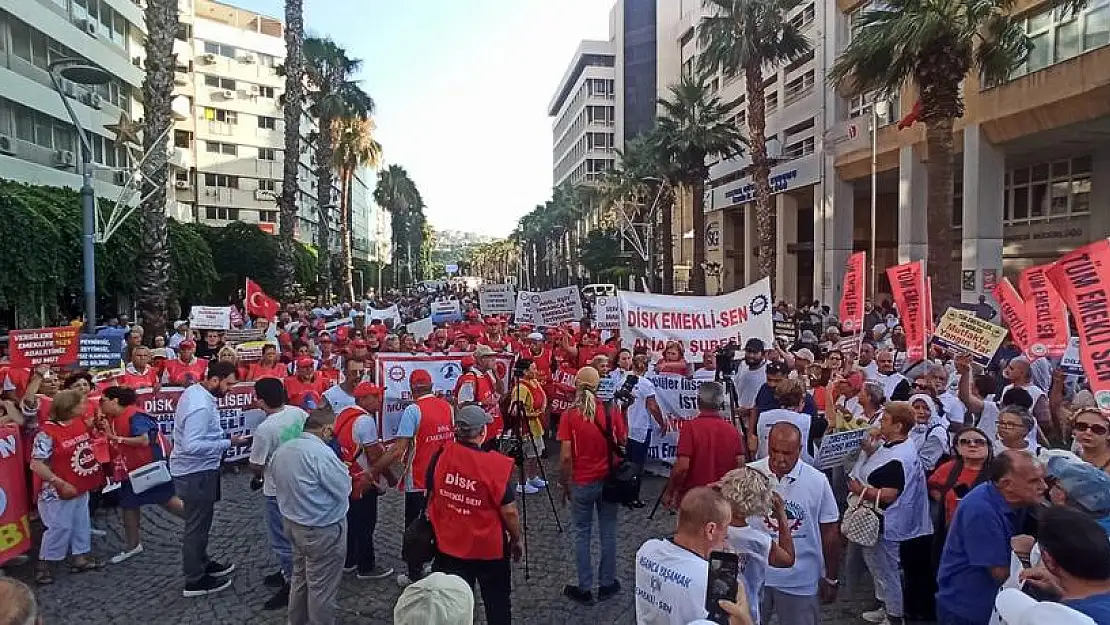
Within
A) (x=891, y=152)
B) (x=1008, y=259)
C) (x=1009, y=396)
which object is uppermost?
(x=891, y=152)

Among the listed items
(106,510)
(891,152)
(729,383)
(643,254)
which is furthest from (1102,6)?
(643,254)

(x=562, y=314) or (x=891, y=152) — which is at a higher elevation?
(x=891, y=152)

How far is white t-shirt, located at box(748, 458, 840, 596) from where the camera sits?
415 centimetres

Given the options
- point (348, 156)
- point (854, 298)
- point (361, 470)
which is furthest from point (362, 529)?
point (348, 156)

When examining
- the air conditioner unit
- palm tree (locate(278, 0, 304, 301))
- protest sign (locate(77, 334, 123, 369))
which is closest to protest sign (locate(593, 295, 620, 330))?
protest sign (locate(77, 334, 123, 369))

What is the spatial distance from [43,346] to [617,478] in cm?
735

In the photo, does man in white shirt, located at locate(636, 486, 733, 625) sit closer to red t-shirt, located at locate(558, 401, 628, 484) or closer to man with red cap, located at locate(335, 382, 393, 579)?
red t-shirt, located at locate(558, 401, 628, 484)

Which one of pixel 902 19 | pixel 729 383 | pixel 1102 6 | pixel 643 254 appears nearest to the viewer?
pixel 729 383

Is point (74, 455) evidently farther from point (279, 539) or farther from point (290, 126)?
point (290, 126)

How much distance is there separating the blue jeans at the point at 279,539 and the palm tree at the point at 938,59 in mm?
15695

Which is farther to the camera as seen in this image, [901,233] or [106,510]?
[901,233]

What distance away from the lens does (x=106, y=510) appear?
8.38 m

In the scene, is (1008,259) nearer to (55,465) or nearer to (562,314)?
(562,314)

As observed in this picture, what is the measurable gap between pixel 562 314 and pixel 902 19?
10.1m
